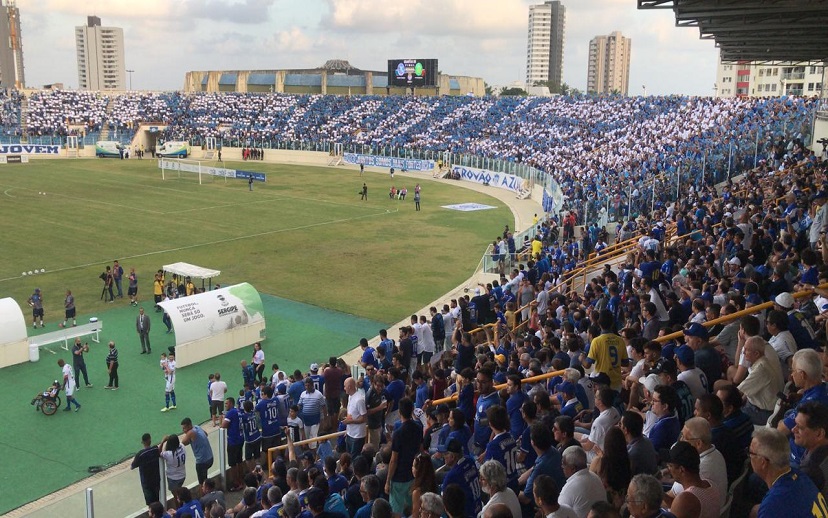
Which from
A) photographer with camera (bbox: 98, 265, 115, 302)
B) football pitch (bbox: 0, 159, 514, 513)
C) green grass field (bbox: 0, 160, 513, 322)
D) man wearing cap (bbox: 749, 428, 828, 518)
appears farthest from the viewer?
green grass field (bbox: 0, 160, 513, 322)

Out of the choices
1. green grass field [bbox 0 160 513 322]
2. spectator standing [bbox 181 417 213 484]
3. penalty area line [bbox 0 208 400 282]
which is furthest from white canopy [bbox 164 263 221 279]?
spectator standing [bbox 181 417 213 484]

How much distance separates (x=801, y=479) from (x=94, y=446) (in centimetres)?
1388

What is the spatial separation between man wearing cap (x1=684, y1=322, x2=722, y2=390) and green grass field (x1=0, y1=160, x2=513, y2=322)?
15.8 m

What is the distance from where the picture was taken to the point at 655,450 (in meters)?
6.46

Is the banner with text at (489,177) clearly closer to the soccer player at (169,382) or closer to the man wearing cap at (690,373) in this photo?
the soccer player at (169,382)

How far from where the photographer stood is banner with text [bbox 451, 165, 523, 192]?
55.3m

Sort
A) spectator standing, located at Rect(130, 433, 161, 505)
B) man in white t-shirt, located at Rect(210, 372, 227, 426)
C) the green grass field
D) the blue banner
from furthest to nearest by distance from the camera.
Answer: the blue banner < the green grass field < man in white t-shirt, located at Rect(210, 372, 227, 426) < spectator standing, located at Rect(130, 433, 161, 505)

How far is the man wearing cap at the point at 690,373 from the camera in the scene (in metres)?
7.63

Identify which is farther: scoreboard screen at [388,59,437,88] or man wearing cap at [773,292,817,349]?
scoreboard screen at [388,59,437,88]

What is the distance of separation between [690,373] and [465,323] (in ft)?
31.5

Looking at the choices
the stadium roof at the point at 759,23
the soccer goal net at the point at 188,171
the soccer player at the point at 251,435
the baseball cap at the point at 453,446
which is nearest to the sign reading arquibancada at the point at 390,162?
the soccer goal net at the point at 188,171

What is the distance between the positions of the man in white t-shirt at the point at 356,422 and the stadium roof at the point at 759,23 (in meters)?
10.1

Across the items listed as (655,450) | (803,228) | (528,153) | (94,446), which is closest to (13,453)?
(94,446)

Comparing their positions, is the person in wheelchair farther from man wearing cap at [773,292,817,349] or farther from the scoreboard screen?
the scoreboard screen
